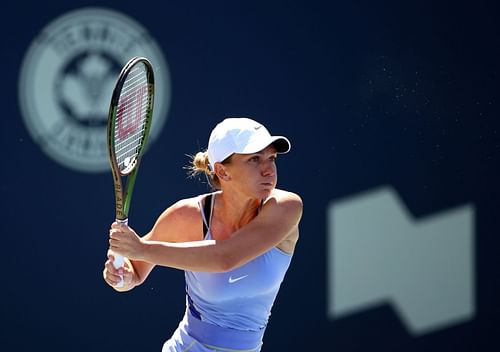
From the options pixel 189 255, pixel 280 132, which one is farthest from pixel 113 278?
pixel 280 132

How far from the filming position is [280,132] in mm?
4312

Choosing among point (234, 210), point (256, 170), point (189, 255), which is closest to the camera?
point (189, 255)

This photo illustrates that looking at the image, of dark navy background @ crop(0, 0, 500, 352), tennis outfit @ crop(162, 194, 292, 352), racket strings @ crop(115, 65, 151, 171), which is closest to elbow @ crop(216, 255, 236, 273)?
tennis outfit @ crop(162, 194, 292, 352)

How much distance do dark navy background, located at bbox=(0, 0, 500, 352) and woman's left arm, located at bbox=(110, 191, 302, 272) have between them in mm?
1612

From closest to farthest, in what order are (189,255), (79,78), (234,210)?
1. (189,255)
2. (234,210)
3. (79,78)

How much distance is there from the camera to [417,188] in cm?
443

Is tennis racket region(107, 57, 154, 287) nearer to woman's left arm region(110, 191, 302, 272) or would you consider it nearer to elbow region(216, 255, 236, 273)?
woman's left arm region(110, 191, 302, 272)

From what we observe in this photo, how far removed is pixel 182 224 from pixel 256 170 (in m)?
0.29

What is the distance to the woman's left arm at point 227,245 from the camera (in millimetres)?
2504

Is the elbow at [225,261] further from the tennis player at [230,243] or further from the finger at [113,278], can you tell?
the finger at [113,278]

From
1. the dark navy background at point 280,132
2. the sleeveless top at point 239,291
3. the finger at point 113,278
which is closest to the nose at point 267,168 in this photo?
the sleeveless top at point 239,291

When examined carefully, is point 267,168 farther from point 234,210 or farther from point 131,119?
point 131,119

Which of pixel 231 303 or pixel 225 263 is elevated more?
pixel 225 263

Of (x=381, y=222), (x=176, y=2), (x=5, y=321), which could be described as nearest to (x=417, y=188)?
(x=381, y=222)
